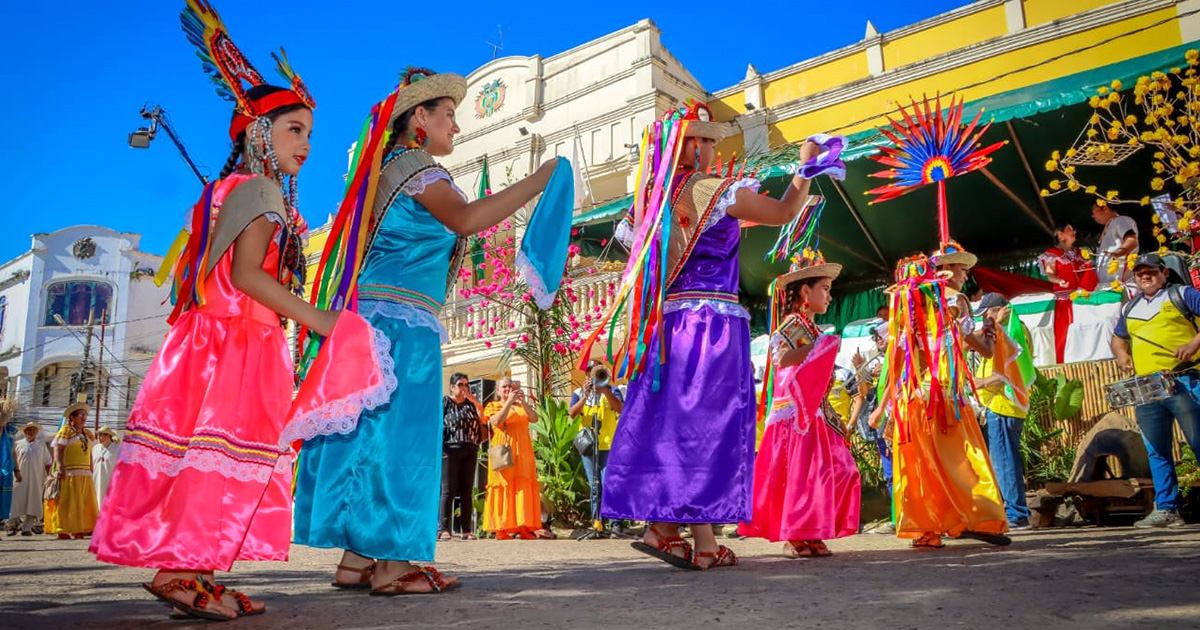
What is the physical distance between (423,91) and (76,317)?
5226cm

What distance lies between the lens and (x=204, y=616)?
95.7 inches

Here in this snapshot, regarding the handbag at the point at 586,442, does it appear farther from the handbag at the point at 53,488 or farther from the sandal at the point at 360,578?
the handbag at the point at 53,488

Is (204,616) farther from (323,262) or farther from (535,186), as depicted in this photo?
(535,186)

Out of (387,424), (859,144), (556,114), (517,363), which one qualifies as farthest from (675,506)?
(556,114)

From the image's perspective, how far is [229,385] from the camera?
2611 millimetres

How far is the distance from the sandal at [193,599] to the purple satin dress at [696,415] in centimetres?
176

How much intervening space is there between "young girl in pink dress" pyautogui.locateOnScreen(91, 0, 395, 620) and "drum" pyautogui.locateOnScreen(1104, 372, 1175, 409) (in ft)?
19.7

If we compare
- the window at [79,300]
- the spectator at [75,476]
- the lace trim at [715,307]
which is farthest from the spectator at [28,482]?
the window at [79,300]

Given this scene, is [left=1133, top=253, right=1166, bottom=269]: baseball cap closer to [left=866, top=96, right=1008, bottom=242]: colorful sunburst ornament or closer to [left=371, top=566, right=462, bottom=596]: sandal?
[left=866, top=96, right=1008, bottom=242]: colorful sunburst ornament

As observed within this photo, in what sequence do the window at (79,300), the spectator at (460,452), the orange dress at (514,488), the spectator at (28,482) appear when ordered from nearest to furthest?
the orange dress at (514,488)
the spectator at (460,452)
the spectator at (28,482)
the window at (79,300)

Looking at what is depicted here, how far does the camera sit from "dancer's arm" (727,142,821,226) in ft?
12.2

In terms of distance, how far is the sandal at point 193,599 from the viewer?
7.89 feet

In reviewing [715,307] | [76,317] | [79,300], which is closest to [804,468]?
[715,307]

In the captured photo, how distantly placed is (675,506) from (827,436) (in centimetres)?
156
